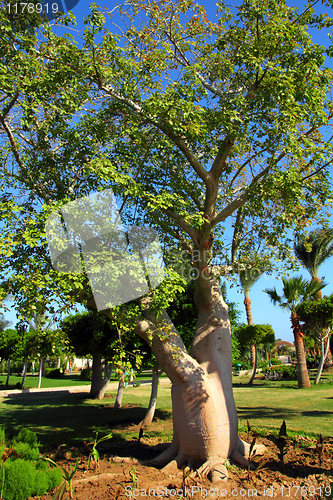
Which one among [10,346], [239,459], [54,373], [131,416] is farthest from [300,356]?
[54,373]

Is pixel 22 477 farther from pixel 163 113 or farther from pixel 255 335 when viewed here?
pixel 255 335

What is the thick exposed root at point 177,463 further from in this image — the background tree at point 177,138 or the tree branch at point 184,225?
the tree branch at point 184,225

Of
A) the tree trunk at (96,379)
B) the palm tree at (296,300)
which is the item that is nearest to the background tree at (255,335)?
the palm tree at (296,300)

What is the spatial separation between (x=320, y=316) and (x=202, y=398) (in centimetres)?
1489

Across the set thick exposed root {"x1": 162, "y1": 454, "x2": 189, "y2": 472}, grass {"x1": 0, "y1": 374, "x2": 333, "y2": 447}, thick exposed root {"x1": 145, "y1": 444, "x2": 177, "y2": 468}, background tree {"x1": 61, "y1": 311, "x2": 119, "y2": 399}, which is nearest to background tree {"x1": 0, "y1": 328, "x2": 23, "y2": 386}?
grass {"x1": 0, "y1": 374, "x2": 333, "y2": 447}

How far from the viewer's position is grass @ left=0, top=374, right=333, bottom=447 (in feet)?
28.0

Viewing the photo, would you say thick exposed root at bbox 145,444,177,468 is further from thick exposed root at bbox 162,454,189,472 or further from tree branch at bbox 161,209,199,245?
tree branch at bbox 161,209,199,245

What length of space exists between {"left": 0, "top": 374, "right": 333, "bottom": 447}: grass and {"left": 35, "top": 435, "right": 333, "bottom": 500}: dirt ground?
210cm

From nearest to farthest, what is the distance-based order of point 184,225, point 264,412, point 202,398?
point 202,398 < point 184,225 < point 264,412

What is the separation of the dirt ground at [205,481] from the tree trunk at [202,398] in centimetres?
29

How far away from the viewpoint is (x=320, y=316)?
18.1 meters

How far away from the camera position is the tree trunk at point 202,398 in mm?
5438

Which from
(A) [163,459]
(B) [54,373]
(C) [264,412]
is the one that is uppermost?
(A) [163,459]

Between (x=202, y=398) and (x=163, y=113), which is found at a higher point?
(x=163, y=113)
